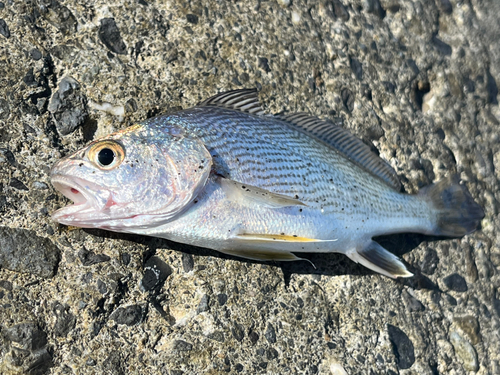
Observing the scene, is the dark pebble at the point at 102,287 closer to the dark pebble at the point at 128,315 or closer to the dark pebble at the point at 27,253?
the dark pebble at the point at 128,315

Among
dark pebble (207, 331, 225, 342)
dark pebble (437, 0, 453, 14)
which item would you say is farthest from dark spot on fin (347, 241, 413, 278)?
dark pebble (437, 0, 453, 14)

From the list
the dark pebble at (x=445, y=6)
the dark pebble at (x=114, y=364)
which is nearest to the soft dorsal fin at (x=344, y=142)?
the dark pebble at (x=114, y=364)

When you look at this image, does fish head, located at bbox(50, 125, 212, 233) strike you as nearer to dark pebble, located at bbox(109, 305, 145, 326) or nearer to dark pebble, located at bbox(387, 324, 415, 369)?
dark pebble, located at bbox(109, 305, 145, 326)

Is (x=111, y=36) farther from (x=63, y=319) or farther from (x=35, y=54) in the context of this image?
(x=63, y=319)

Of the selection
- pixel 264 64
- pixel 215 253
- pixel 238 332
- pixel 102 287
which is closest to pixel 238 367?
pixel 238 332

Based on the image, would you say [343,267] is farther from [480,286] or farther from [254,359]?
[480,286]

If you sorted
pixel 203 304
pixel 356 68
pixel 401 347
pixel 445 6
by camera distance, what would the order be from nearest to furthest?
pixel 203 304 → pixel 401 347 → pixel 356 68 → pixel 445 6
